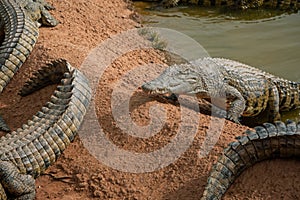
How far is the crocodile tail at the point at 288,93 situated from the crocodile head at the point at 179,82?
1.06 meters

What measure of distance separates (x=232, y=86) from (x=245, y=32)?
8.32 feet

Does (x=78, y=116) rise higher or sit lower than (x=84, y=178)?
higher

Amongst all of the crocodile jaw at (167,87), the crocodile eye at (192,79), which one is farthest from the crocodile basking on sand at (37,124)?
the crocodile eye at (192,79)

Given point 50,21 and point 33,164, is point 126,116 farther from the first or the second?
point 50,21

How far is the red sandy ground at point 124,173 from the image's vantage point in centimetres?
373

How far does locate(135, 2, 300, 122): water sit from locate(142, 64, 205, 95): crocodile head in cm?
137

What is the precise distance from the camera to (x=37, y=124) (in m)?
4.61

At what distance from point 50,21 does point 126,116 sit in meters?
3.00

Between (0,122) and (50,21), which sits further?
(50,21)

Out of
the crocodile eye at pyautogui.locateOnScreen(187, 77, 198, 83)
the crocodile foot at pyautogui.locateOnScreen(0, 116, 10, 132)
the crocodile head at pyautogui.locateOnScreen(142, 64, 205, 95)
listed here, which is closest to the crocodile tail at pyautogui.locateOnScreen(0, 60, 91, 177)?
the crocodile foot at pyautogui.locateOnScreen(0, 116, 10, 132)

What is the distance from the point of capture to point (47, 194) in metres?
4.25

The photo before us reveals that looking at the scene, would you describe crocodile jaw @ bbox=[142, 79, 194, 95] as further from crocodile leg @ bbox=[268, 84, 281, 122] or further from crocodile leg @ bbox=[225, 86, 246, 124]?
crocodile leg @ bbox=[268, 84, 281, 122]

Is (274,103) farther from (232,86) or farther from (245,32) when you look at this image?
(245,32)

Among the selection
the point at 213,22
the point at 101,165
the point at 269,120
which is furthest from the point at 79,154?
the point at 213,22
